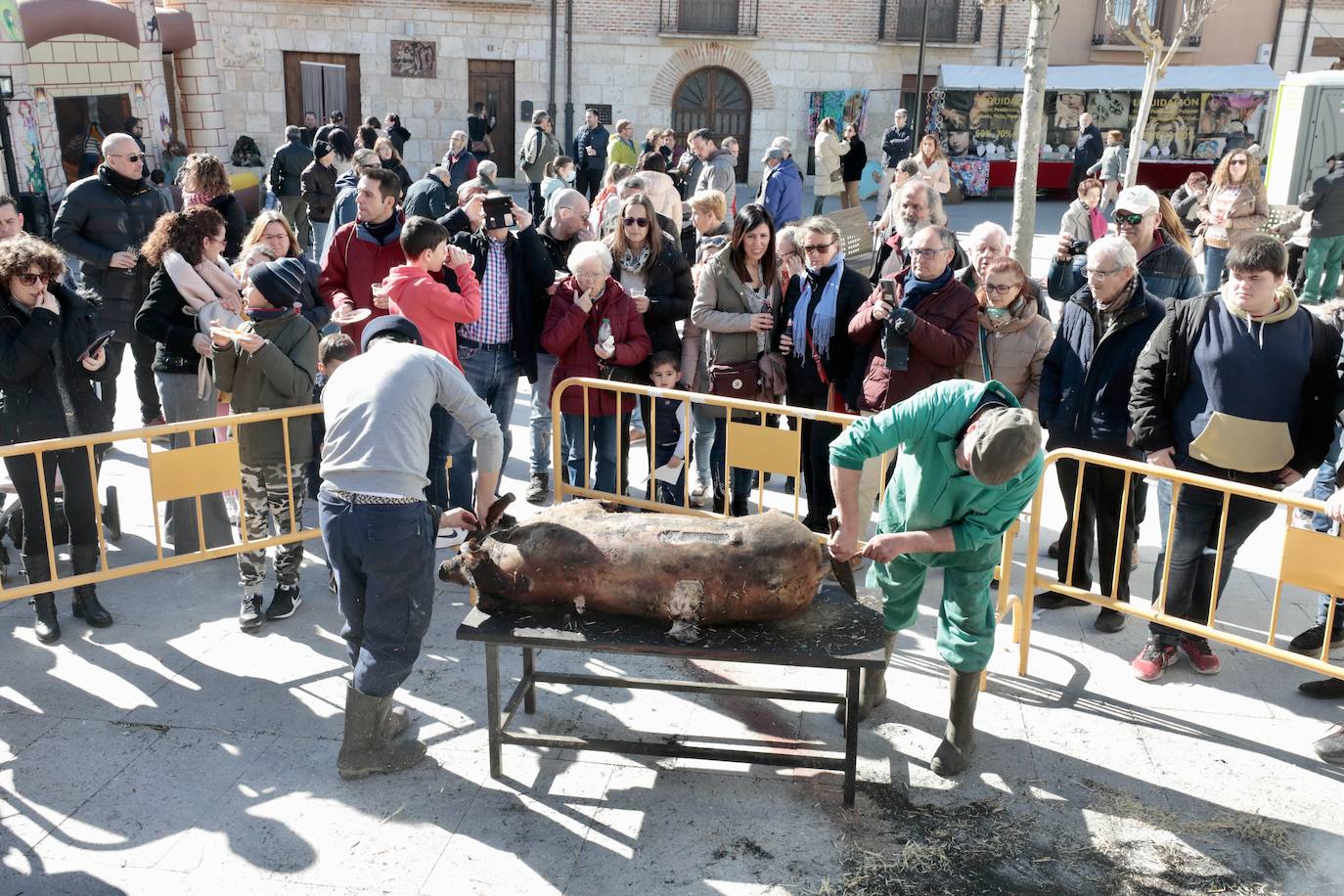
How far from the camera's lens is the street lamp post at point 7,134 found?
1436cm

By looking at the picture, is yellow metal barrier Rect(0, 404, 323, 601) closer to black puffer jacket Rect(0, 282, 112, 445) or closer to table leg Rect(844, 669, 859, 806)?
black puffer jacket Rect(0, 282, 112, 445)

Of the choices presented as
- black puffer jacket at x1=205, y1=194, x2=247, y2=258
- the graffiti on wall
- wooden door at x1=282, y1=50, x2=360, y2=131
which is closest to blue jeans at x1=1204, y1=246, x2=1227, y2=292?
black puffer jacket at x1=205, y1=194, x2=247, y2=258

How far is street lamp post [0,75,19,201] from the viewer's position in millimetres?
14359

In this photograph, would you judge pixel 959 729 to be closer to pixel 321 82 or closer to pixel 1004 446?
pixel 1004 446

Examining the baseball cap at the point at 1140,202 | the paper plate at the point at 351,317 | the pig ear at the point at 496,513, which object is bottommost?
the pig ear at the point at 496,513

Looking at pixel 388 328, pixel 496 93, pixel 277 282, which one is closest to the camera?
pixel 388 328

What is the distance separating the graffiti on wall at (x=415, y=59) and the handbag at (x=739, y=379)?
73.9ft

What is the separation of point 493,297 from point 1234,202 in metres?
7.93

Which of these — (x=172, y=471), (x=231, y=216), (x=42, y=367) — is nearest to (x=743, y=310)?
(x=172, y=471)

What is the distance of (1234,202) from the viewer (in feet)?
36.4

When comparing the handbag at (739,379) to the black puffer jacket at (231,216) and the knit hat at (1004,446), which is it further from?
the black puffer jacket at (231,216)

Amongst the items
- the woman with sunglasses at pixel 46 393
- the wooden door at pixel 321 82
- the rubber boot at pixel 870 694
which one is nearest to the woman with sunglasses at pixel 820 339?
the rubber boot at pixel 870 694

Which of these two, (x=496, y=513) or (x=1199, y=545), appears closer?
(x=496, y=513)

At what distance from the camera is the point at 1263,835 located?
420 centimetres
